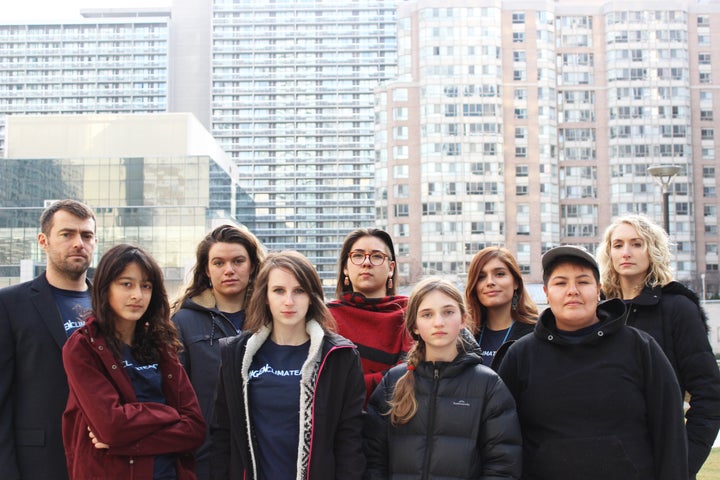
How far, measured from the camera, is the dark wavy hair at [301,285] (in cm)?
403

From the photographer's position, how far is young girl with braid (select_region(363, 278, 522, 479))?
11.9 feet

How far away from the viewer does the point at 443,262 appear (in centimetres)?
6994

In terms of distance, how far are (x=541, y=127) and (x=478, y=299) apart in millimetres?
68918

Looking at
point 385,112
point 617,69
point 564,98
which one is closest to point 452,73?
point 385,112

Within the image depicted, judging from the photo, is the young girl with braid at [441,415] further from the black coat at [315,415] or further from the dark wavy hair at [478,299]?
the dark wavy hair at [478,299]

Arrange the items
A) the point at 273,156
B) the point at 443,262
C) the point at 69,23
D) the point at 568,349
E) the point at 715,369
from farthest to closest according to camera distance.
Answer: the point at 69,23
the point at 273,156
the point at 443,262
the point at 715,369
the point at 568,349

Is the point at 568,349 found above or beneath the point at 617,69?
beneath

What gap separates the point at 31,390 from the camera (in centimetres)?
424

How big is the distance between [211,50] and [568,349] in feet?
370

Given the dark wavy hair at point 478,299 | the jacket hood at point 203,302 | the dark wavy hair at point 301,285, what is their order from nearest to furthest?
the dark wavy hair at point 301,285, the jacket hood at point 203,302, the dark wavy hair at point 478,299

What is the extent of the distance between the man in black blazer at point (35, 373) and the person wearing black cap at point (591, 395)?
266 centimetres

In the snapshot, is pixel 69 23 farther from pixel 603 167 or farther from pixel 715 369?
pixel 715 369

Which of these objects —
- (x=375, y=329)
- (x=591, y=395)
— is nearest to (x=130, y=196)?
(x=375, y=329)

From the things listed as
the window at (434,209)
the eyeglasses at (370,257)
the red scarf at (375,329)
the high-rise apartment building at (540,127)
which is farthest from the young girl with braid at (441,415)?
the window at (434,209)
